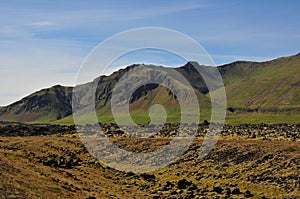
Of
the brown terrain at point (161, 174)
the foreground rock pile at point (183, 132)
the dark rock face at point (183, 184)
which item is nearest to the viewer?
the brown terrain at point (161, 174)

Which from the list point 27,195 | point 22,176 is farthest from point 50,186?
point 27,195

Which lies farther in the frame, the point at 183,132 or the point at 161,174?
the point at 183,132

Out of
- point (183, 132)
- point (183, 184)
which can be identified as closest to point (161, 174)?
point (183, 184)

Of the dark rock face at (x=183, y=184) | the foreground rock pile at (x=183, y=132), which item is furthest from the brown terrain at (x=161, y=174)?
the foreground rock pile at (x=183, y=132)

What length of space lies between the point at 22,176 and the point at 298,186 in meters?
33.3

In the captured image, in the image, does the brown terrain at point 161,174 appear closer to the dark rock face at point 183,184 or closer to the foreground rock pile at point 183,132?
the dark rock face at point 183,184

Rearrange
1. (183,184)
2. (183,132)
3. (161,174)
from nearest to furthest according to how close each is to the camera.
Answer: (183,184) → (161,174) → (183,132)

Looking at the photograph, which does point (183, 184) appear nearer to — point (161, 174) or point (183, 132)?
point (161, 174)

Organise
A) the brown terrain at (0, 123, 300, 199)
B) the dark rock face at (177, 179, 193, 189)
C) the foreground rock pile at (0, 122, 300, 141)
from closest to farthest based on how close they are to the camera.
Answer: the brown terrain at (0, 123, 300, 199), the dark rock face at (177, 179, 193, 189), the foreground rock pile at (0, 122, 300, 141)

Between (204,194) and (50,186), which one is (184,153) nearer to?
(204,194)

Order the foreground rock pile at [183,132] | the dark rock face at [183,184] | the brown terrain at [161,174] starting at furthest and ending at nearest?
the foreground rock pile at [183,132] → the dark rock face at [183,184] → the brown terrain at [161,174]

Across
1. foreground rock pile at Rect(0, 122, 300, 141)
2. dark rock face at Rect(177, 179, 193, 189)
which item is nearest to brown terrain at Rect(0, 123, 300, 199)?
dark rock face at Rect(177, 179, 193, 189)

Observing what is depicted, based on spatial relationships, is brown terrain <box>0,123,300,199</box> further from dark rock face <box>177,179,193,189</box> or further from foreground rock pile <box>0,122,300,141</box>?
foreground rock pile <box>0,122,300,141</box>

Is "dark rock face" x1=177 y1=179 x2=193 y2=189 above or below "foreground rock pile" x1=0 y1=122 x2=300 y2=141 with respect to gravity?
below
